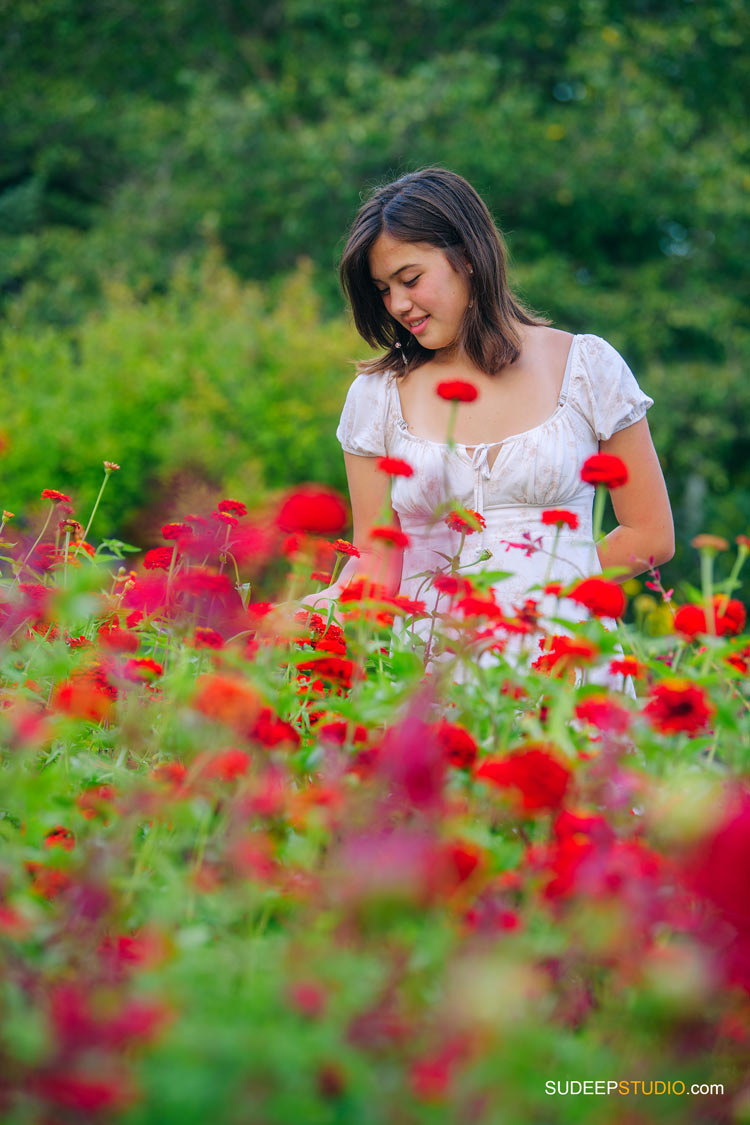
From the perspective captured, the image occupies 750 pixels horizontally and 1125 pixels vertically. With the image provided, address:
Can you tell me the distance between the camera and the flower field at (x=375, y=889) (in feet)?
2.12

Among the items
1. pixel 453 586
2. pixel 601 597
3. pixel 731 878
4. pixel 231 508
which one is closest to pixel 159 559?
pixel 231 508

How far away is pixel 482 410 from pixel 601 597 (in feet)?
4.69

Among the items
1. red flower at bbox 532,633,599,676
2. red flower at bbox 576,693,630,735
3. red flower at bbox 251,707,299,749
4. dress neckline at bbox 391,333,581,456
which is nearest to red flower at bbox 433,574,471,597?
red flower at bbox 532,633,599,676

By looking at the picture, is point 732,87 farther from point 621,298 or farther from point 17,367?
point 17,367

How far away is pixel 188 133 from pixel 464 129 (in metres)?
2.77

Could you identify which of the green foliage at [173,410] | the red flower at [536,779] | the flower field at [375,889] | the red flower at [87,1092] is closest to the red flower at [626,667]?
the flower field at [375,889]

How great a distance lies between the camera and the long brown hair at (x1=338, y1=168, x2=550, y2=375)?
2357mm

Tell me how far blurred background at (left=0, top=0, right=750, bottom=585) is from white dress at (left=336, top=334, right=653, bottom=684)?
16.9 feet

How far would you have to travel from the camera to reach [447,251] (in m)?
2.38

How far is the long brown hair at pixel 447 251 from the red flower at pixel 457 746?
5.25 feet

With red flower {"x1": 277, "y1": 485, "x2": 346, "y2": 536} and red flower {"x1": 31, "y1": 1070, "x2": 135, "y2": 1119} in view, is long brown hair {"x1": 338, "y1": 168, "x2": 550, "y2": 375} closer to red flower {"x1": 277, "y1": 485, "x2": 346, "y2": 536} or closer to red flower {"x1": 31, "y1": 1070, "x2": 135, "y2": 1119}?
red flower {"x1": 277, "y1": 485, "x2": 346, "y2": 536}

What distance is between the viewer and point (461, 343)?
2.51m

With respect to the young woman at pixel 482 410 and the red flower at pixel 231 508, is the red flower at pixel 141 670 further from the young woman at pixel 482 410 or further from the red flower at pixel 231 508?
the young woman at pixel 482 410

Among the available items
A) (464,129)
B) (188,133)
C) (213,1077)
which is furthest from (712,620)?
(188,133)
